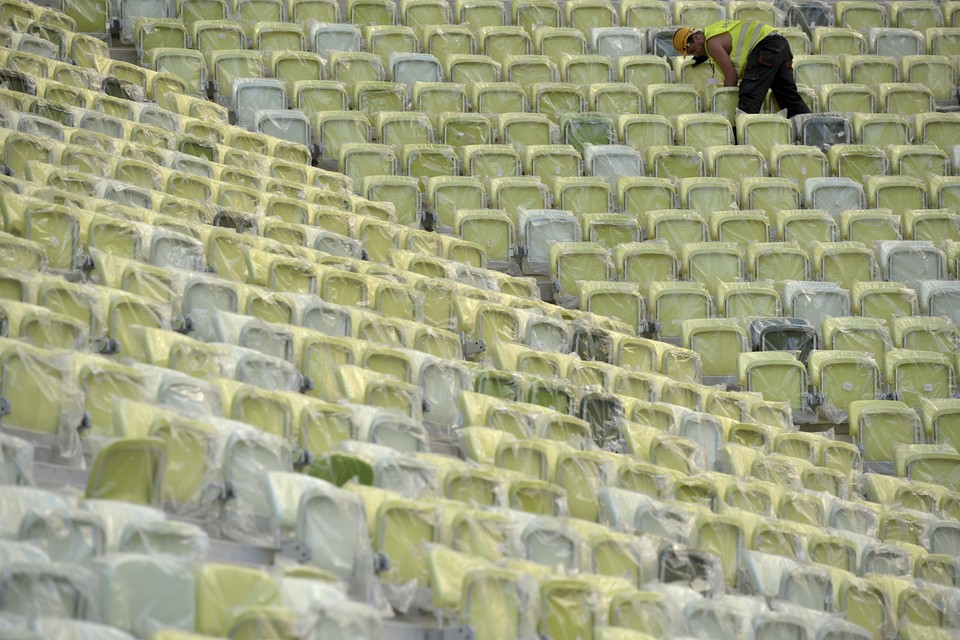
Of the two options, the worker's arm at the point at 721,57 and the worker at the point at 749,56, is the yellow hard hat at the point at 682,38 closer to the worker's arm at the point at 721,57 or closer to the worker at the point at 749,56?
the worker at the point at 749,56

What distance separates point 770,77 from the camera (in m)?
11.2

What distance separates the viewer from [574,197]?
33.3ft

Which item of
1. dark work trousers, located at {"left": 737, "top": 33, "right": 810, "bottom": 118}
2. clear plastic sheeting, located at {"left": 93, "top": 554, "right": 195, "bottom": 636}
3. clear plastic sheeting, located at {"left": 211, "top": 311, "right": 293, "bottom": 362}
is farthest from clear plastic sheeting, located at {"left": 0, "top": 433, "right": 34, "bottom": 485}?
dark work trousers, located at {"left": 737, "top": 33, "right": 810, "bottom": 118}

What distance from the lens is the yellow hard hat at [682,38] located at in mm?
11438

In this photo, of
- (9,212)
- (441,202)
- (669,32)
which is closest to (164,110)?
(441,202)

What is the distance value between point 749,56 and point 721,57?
212 mm

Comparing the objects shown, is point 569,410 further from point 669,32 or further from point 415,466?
point 669,32

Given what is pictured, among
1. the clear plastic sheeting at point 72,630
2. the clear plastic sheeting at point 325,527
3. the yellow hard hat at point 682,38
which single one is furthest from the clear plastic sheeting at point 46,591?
the yellow hard hat at point 682,38

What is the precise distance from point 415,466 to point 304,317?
1.63 meters

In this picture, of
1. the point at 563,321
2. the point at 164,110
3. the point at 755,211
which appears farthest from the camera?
the point at 755,211

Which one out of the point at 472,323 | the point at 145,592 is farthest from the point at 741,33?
the point at 145,592

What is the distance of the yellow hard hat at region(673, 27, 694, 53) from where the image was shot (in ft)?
37.5

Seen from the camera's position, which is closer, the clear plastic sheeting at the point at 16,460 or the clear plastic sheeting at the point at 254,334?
the clear plastic sheeting at the point at 16,460

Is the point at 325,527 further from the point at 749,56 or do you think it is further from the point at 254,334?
the point at 749,56
